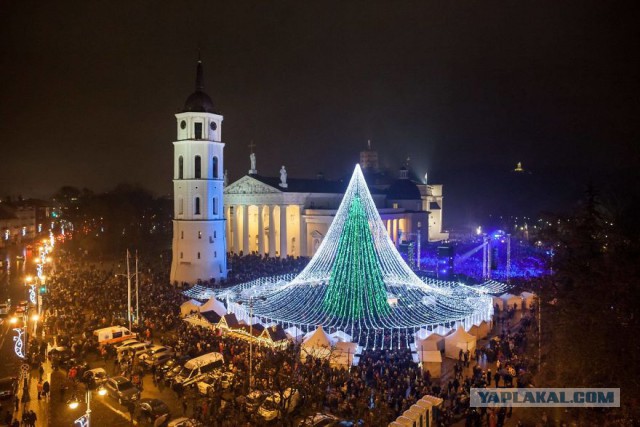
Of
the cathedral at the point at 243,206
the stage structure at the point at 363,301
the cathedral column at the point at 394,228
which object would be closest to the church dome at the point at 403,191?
the cathedral at the point at 243,206

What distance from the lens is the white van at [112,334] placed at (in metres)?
22.8

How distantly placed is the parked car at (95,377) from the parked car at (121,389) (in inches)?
19.9

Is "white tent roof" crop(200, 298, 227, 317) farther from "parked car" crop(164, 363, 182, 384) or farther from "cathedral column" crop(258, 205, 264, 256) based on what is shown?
"cathedral column" crop(258, 205, 264, 256)

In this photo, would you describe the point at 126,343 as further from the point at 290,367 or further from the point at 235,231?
the point at 235,231

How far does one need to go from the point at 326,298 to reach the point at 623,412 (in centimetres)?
1435

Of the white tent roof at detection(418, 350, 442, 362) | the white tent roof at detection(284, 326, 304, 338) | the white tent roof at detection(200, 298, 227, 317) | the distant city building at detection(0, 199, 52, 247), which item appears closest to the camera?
the white tent roof at detection(418, 350, 442, 362)

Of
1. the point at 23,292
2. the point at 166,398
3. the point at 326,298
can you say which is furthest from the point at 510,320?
the point at 23,292

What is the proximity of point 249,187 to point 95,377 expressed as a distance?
125 ft

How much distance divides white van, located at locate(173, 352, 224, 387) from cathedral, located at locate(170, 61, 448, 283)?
789 inches

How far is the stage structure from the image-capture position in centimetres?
2322

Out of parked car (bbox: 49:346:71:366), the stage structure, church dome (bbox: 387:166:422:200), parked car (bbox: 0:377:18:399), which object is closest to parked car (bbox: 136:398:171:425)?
parked car (bbox: 0:377:18:399)

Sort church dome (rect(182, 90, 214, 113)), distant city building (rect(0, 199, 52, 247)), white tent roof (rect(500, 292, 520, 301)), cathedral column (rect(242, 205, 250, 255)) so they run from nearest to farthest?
white tent roof (rect(500, 292, 520, 301)) → church dome (rect(182, 90, 214, 113)) → cathedral column (rect(242, 205, 250, 255)) → distant city building (rect(0, 199, 52, 247))

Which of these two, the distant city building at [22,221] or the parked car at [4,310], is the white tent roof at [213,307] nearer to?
the parked car at [4,310]

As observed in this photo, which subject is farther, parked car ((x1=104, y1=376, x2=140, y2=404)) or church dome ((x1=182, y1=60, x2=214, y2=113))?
church dome ((x1=182, y1=60, x2=214, y2=113))
